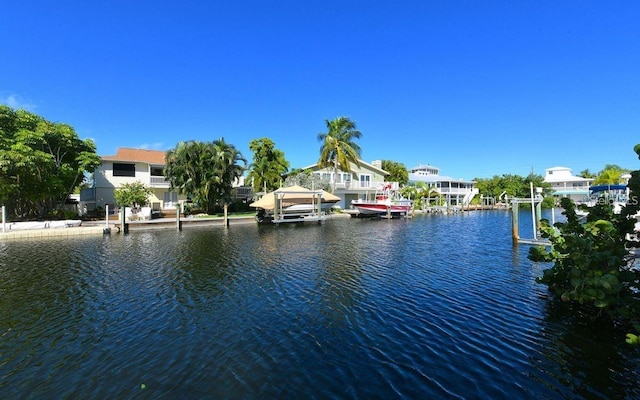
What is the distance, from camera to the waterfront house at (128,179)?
3725 centimetres

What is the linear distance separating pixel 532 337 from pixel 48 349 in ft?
33.1

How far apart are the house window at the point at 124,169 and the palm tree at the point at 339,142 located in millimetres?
23033

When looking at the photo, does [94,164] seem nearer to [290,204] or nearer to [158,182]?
[158,182]

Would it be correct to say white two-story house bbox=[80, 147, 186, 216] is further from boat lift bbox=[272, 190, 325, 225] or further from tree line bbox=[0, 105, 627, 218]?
boat lift bbox=[272, 190, 325, 225]

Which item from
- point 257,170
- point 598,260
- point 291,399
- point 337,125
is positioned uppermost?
point 337,125

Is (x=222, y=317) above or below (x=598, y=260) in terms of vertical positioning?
below

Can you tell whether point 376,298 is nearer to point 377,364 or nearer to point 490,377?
point 377,364

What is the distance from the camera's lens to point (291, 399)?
498 centimetres

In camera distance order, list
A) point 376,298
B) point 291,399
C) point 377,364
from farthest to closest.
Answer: point 376,298
point 377,364
point 291,399

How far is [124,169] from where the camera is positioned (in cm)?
3872

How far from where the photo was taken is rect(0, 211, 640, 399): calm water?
5.34 metres

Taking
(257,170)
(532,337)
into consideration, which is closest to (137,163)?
(257,170)

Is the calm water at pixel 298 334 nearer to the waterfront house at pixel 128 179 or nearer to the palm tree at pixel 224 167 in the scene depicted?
the palm tree at pixel 224 167

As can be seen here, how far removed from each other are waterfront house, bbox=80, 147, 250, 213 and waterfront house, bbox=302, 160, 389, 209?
1944 cm
